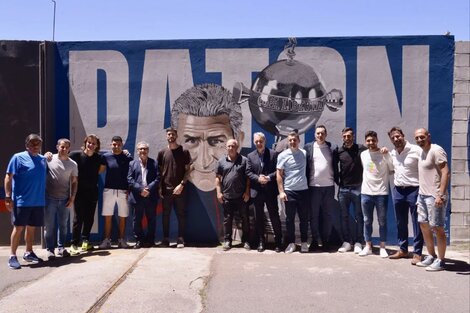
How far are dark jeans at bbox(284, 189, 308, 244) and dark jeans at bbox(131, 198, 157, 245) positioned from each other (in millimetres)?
2141

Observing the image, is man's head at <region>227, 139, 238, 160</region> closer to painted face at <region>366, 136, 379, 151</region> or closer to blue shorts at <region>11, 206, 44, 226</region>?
painted face at <region>366, 136, 379, 151</region>

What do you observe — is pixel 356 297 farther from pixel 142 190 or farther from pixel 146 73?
pixel 146 73

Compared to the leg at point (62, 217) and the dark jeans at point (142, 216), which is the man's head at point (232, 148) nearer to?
the dark jeans at point (142, 216)

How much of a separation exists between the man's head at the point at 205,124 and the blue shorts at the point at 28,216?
252cm

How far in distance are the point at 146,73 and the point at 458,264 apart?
567 centimetres

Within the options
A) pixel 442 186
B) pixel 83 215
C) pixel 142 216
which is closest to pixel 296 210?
pixel 442 186

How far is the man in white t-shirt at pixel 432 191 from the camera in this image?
21.0 ft

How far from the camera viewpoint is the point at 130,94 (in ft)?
28.0

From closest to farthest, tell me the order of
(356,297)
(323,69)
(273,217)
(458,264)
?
(356,297), (458,264), (273,217), (323,69)

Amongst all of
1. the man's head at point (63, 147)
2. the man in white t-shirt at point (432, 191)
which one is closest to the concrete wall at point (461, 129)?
the man in white t-shirt at point (432, 191)

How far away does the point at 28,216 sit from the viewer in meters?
6.77

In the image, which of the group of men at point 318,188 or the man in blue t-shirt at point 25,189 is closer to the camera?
the man in blue t-shirt at point 25,189

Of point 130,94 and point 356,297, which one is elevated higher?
point 130,94

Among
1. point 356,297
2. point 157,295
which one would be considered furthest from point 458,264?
point 157,295
